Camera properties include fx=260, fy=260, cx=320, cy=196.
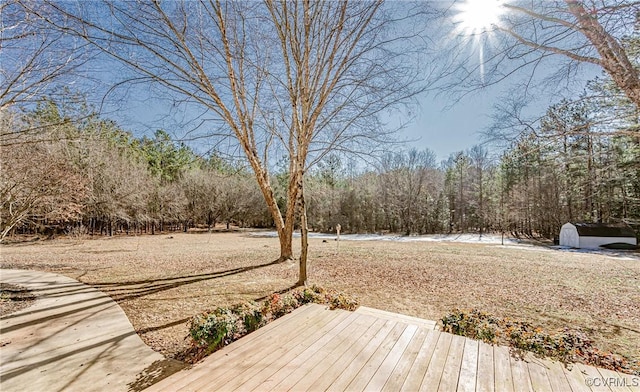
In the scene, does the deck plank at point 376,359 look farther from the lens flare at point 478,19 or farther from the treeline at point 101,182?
the treeline at point 101,182

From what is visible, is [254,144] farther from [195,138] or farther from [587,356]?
[587,356]

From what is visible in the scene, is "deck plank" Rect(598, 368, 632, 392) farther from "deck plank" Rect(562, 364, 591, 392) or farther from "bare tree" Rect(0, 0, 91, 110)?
"bare tree" Rect(0, 0, 91, 110)

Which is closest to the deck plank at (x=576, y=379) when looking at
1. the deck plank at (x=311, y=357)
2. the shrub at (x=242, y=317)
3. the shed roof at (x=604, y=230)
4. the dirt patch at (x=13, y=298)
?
the deck plank at (x=311, y=357)

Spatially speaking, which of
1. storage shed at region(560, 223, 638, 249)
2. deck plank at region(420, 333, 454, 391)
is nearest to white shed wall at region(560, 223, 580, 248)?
storage shed at region(560, 223, 638, 249)

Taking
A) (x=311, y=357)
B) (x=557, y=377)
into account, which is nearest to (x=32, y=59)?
(x=311, y=357)

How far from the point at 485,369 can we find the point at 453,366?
0.84ft

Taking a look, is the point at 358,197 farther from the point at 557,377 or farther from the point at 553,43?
the point at 557,377

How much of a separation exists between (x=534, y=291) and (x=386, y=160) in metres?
4.33

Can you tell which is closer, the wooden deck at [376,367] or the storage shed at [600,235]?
the wooden deck at [376,367]

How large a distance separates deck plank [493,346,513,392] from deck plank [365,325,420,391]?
0.72 meters

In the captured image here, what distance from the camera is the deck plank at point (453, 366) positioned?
1934mm

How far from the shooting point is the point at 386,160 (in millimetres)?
6398

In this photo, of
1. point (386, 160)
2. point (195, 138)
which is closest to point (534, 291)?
point (386, 160)

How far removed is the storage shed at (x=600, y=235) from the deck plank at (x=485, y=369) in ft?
66.1
